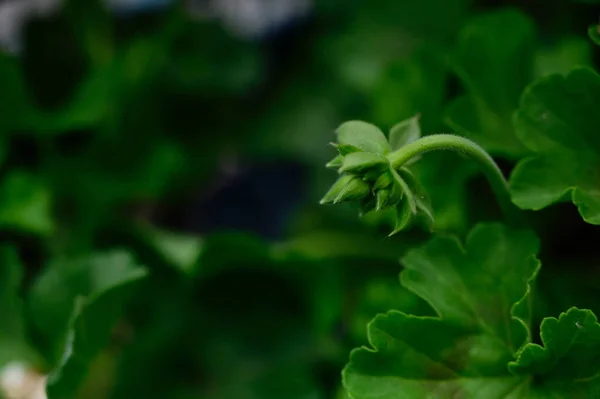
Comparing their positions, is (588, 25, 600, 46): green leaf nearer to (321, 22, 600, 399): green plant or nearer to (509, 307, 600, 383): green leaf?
(321, 22, 600, 399): green plant

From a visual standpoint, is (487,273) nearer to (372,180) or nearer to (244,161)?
(372,180)

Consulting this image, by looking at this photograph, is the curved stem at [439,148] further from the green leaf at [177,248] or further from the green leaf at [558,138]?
the green leaf at [177,248]

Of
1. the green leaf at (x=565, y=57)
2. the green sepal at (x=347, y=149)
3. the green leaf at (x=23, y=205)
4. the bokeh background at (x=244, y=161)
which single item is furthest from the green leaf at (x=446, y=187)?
the green leaf at (x=23, y=205)

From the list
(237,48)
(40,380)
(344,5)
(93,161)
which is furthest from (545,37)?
(40,380)

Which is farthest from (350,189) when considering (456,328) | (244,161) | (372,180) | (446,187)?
(244,161)

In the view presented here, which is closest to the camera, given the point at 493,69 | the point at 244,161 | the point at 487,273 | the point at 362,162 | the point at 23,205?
the point at 362,162
